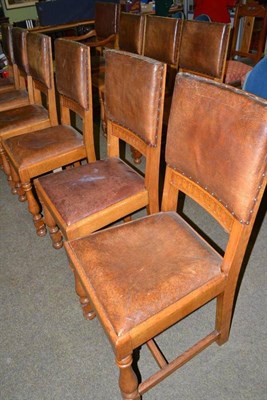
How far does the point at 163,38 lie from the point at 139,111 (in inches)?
50.3

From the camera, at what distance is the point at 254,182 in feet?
2.57

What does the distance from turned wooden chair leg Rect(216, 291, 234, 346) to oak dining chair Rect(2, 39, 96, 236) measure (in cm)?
100

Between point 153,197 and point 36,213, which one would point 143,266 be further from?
point 36,213

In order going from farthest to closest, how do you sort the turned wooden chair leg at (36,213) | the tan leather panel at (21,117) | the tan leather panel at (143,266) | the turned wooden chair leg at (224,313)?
1. the tan leather panel at (21,117)
2. the turned wooden chair leg at (36,213)
3. the turned wooden chair leg at (224,313)
4. the tan leather panel at (143,266)

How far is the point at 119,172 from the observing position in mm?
1398

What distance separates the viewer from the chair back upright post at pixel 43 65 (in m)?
1.78

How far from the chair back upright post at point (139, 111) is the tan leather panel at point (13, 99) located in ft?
3.99

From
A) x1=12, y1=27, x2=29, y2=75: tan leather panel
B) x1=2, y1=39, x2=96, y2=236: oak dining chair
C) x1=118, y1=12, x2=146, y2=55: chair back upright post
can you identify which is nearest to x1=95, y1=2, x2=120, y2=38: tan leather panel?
x1=118, y1=12, x2=146, y2=55: chair back upright post

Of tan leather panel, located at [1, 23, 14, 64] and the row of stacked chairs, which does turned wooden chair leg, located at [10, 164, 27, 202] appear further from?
tan leather panel, located at [1, 23, 14, 64]

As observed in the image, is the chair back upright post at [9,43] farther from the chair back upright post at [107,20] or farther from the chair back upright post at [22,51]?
the chair back upright post at [107,20]

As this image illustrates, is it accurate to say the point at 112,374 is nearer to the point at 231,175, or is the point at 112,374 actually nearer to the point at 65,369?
the point at 65,369

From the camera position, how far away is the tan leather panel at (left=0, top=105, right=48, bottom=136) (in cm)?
192

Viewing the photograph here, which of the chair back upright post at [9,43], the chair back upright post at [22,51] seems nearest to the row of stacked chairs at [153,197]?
the chair back upright post at [22,51]

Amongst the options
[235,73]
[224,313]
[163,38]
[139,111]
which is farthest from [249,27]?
[224,313]
